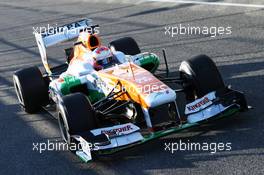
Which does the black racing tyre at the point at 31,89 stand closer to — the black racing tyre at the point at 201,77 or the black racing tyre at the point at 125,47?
the black racing tyre at the point at 125,47

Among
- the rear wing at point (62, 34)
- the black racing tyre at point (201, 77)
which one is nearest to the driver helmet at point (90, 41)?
the rear wing at point (62, 34)

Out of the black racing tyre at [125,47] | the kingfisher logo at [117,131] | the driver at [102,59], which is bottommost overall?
the kingfisher logo at [117,131]

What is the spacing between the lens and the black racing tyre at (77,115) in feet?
20.9

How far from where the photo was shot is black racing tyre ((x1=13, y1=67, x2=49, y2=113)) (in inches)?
316

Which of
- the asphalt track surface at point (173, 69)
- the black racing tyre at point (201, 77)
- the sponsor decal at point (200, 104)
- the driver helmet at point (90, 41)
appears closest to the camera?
the asphalt track surface at point (173, 69)

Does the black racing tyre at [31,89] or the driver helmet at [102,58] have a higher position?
the driver helmet at [102,58]

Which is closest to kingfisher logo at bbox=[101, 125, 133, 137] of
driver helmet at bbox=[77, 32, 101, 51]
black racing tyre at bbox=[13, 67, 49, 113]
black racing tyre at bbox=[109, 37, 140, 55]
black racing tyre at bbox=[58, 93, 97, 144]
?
black racing tyre at bbox=[58, 93, 97, 144]

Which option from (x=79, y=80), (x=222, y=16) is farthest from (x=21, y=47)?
(x=79, y=80)

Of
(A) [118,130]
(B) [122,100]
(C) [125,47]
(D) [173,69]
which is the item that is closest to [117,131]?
(A) [118,130]

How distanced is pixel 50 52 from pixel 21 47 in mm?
1712

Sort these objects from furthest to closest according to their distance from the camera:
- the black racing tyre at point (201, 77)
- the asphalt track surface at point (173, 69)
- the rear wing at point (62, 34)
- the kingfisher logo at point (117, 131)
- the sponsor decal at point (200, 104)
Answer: the rear wing at point (62, 34)
the black racing tyre at point (201, 77)
the sponsor decal at point (200, 104)
the kingfisher logo at point (117, 131)
the asphalt track surface at point (173, 69)

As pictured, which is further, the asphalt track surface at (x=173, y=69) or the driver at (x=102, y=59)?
the driver at (x=102, y=59)

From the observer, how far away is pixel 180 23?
12898mm

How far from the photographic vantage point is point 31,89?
805 cm
